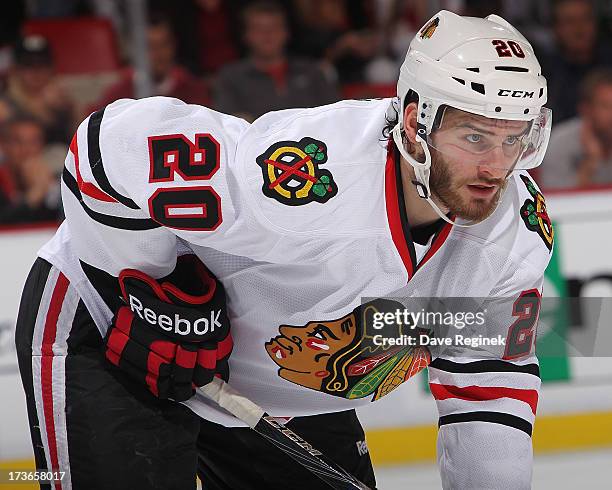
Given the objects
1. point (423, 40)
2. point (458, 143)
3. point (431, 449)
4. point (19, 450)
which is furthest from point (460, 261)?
point (19, 450)

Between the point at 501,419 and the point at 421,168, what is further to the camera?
the point at 501,419

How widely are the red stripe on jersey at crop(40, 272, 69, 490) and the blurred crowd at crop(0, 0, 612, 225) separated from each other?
5.17 ft

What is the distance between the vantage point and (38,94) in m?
3.78

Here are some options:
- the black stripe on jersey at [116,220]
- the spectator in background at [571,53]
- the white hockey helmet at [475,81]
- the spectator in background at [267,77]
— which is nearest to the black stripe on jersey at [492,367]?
the white hockey helmet at [475,81]

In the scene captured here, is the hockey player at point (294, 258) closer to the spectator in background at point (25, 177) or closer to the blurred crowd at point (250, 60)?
the spectator in background at point (25, 177)

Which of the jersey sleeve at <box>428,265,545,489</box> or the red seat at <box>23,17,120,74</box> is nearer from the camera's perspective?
the jersey sleeve at <box>428,265,545,489</box>

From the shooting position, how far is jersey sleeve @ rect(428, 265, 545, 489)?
76.3 inches

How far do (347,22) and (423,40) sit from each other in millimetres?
2378

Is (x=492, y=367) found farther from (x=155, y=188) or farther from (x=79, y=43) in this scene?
(x=79, y=43)

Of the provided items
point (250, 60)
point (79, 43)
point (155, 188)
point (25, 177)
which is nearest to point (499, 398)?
point (155, 188)

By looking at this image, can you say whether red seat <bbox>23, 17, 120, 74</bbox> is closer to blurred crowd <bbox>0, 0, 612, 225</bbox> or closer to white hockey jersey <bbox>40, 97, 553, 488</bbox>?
blurred crowd <bbox>0, 0, 612, 225</bbox>

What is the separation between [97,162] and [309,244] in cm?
42

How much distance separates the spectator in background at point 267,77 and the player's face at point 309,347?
72.4 inches

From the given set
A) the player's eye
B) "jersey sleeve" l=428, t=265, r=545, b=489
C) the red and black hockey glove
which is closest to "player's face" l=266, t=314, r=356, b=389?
the player's eye
